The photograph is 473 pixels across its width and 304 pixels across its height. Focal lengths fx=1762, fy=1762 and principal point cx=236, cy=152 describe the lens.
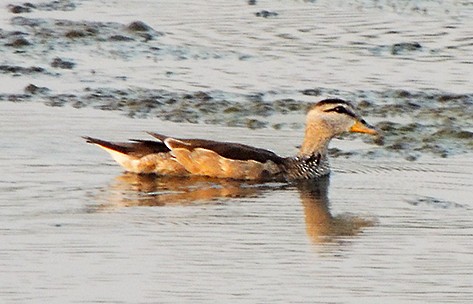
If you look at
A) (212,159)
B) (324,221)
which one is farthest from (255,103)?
(324,221)

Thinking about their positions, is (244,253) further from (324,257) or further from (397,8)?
(397,8)

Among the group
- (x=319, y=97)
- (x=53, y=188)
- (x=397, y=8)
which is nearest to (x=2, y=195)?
(x=53, y=188)

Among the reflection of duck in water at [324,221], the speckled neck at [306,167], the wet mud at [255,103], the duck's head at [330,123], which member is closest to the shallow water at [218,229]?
the reflection of duck in water at [324,221]

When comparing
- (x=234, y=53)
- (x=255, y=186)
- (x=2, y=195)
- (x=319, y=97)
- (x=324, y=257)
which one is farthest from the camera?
(x=234, y=53)

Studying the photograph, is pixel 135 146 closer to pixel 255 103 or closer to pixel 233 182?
pixel 233 182

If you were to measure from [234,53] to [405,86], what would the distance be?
213 centimetres

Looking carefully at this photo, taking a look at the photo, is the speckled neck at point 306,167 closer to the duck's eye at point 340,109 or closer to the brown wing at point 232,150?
the brown wing at point 232,150

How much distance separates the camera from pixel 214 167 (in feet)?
44.8

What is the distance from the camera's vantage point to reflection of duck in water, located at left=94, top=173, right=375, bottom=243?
38.3 feet

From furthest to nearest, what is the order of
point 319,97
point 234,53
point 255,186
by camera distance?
point 234,53 → point 319,97 → point 255,186

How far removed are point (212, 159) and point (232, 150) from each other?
174 millimetres

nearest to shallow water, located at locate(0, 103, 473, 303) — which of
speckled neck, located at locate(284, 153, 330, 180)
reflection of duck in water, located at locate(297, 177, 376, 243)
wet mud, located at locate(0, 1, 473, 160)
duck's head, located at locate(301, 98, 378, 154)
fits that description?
reflection of duck in water, located at locate(297, 177, 376, 243)

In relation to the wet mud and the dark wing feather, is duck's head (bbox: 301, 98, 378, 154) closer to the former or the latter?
the wet mud

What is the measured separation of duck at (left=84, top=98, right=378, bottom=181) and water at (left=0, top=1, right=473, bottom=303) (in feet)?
0.48
